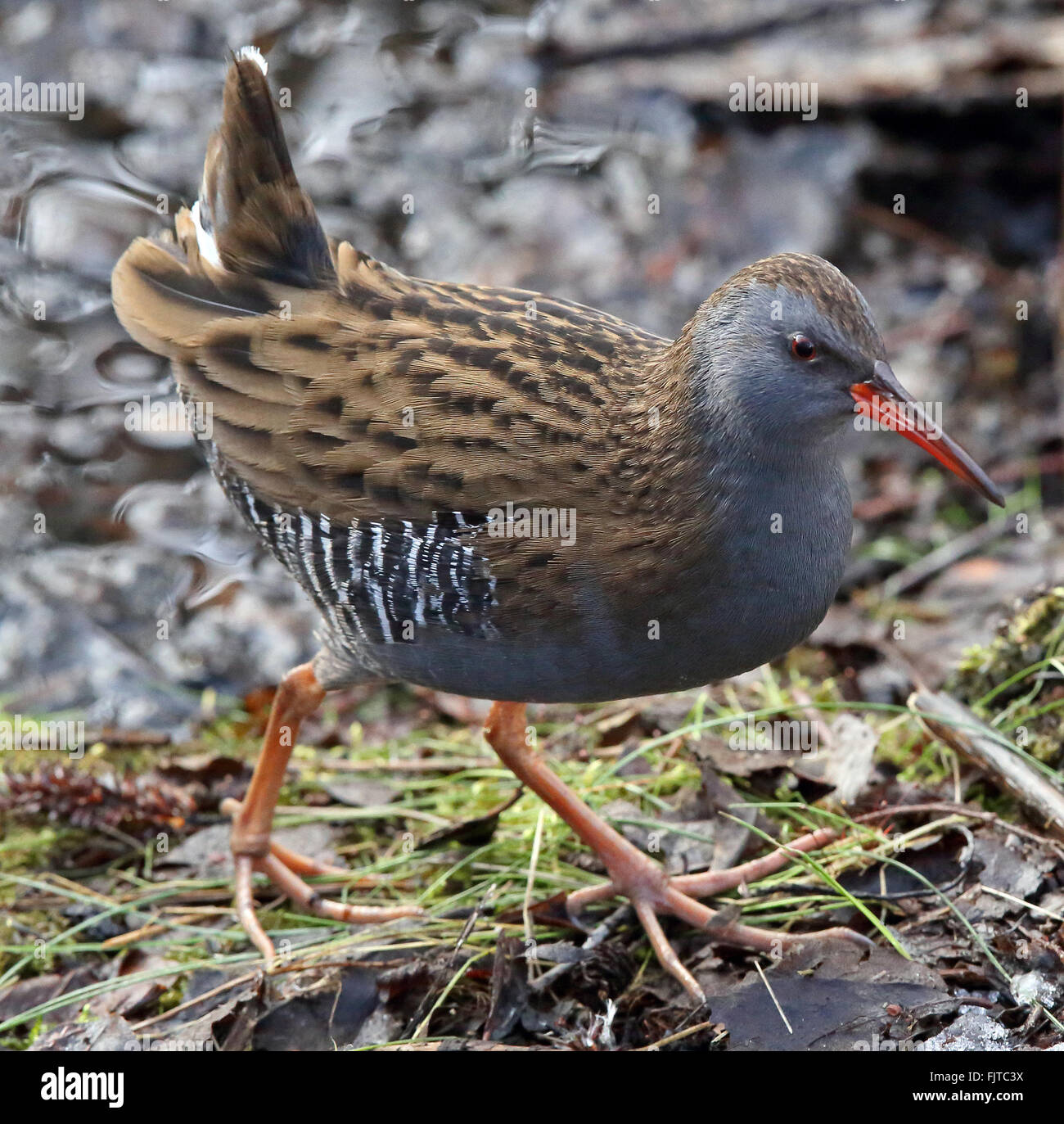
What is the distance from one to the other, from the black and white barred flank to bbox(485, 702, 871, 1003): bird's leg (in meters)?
0.50

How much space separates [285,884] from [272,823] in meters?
0.18

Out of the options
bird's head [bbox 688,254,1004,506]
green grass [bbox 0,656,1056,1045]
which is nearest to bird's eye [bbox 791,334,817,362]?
bird's head [bbox 688,254,1004,506]

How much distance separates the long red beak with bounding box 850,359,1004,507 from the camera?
296 cm

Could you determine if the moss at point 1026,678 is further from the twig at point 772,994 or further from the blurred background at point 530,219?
the twig at point 772,994

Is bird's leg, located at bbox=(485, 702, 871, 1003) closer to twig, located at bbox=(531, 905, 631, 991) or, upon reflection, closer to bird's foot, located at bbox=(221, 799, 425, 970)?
twig, located at bbox=(531, 905, 631, 991)

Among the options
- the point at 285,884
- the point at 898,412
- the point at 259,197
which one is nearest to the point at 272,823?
the point at 285,884

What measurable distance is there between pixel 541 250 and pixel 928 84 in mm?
2189

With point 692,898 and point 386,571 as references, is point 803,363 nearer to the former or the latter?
point 386,571

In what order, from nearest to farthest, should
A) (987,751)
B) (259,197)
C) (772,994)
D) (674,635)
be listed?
(674,635)
(772,994)
(259,197)
(987,751)

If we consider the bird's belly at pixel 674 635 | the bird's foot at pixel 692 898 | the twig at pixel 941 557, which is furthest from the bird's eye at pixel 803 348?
the twig at pixel 941 557

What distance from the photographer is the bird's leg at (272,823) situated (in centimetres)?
391

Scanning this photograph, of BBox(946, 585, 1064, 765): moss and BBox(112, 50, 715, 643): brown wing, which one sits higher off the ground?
BBox(112, 50, 715, 643): brown wing

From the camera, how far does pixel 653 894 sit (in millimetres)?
3562

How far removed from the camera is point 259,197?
11.5ft
